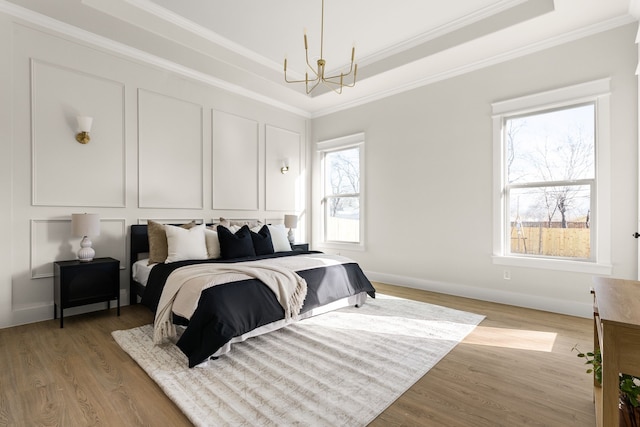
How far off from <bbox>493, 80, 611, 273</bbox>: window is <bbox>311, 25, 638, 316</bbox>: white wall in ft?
0.35

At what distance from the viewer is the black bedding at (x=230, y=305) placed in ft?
7.37

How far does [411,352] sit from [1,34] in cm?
467

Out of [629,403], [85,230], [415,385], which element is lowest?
[415,385]

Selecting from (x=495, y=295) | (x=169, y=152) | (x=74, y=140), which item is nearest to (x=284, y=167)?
(x=169, y=152)

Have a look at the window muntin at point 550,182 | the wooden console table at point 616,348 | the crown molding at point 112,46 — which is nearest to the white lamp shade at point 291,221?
the crown molding at point 112,46

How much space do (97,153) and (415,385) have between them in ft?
12.8

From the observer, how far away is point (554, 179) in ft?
11.7

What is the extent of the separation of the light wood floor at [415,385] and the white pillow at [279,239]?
6.36ft

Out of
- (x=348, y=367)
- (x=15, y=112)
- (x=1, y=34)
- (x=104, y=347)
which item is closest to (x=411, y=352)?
(x=348, y=367)

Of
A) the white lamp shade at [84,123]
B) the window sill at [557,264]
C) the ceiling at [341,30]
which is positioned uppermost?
the ceiling at [341,30]

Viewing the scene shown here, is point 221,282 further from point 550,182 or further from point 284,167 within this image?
point 550,182

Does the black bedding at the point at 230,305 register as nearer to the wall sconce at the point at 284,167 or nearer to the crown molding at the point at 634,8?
the wall sconce at the point at 284,167

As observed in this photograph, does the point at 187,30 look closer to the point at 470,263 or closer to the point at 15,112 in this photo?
the point at 15,112

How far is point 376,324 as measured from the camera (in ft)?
10.2
